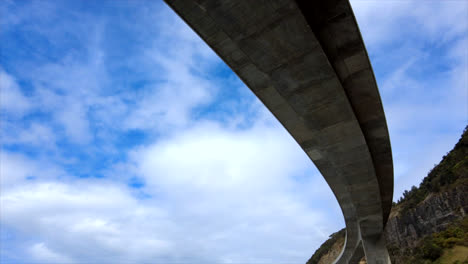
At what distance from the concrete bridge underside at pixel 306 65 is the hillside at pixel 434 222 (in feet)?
166

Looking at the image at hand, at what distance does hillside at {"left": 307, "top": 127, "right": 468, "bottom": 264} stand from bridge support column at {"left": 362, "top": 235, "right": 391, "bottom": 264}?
36377 mm

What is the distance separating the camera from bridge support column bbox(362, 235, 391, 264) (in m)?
18.7

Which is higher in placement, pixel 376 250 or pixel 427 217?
pixel 427 217

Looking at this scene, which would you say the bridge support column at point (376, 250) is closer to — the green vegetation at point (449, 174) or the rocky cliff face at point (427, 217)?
the rocky cliff face at point (427, 217)

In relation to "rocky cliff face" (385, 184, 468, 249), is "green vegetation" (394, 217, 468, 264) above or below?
below

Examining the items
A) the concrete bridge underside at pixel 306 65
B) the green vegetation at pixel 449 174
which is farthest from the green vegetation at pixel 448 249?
the concrete bridge underside at pixel 306 65

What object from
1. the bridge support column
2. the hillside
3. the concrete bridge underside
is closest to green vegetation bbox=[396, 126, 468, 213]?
the hillside

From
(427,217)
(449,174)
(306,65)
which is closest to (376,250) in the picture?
(306,65)

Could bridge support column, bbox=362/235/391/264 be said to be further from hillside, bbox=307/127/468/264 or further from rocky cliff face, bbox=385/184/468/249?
rocky cliff face, bbox=385/184/468/249

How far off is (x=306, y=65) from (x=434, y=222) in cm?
7861

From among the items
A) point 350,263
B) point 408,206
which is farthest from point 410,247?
point 350,263

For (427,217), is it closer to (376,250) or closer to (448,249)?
(448,249)

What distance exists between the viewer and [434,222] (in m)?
64.9

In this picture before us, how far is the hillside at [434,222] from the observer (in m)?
48.1
